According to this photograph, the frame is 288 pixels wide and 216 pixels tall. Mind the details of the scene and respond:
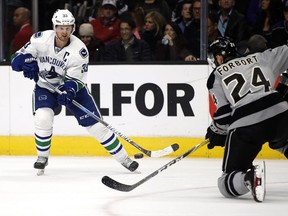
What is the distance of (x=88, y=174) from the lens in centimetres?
647

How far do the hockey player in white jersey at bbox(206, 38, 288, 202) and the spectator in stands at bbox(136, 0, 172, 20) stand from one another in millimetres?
2370

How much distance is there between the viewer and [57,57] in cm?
638

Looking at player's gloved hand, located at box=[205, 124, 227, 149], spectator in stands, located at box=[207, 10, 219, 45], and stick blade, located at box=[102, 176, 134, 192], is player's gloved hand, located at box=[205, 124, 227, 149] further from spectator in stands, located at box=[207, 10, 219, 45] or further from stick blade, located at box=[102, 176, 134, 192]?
spectator in stands, located at box=[207, 10, 219, 45]

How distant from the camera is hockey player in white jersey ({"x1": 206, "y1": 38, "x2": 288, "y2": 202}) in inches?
201

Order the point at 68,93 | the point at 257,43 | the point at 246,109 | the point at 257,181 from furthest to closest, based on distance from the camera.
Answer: the point at 257,43, the point at 68,93, the point at 246,109, the point at 257,181

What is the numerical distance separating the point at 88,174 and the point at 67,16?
1.03 meters

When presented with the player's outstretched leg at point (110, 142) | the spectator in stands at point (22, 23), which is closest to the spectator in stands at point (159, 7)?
the spectator in stands at point (22, 23)

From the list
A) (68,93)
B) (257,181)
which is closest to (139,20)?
(68,93)

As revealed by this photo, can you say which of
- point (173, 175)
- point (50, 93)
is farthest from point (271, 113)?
point (50, 93)

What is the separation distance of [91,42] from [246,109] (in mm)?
2786

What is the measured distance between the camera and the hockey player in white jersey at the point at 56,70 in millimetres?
6316

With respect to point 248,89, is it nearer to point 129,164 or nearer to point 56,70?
point 129,164

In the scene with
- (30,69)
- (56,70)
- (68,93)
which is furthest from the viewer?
(56,70)

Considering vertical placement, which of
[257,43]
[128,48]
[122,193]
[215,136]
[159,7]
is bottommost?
[122,193]
